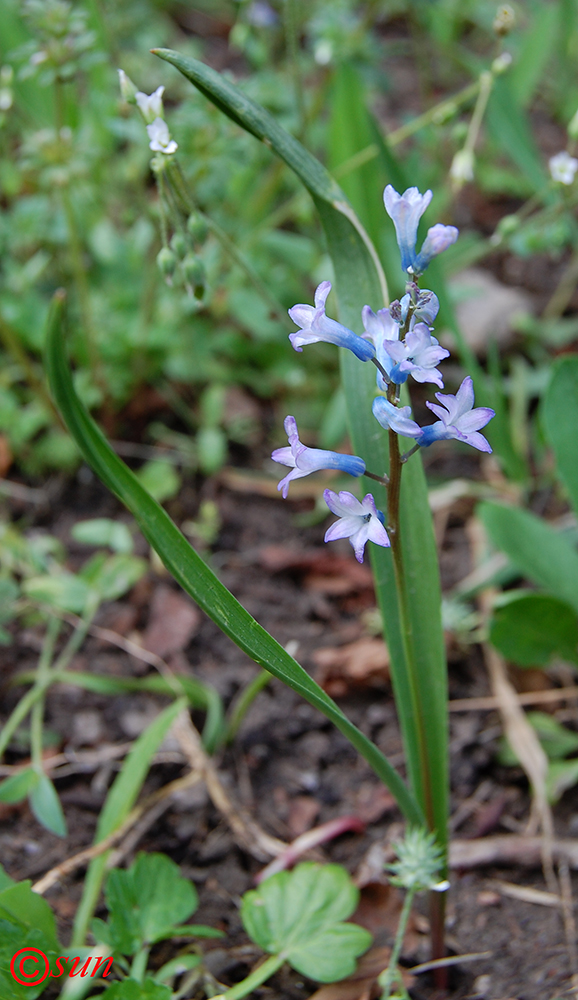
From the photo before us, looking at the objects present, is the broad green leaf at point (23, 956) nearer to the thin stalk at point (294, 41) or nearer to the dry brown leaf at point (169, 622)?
the dry brown leaf at point (169, 622)

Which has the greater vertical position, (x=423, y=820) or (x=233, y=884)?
(x=423, y=820)

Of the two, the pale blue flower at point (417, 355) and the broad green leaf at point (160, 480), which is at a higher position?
the pale blue flower at point (417, 355)

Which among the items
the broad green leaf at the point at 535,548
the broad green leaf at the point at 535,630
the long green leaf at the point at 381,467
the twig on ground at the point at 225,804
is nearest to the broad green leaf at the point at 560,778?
the broad green leaf at the point at 535,630

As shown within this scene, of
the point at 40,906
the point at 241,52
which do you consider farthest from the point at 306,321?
the point at 241,52

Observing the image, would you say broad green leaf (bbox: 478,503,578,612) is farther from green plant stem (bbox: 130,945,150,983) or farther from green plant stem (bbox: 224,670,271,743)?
green plant stem (bbox: 130,945,150,983)

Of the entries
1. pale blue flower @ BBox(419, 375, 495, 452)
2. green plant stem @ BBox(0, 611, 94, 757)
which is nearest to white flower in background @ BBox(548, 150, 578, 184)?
pale blue flower @ BBox(419, 375, 495, 452)

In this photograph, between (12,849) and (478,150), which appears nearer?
(12,849)

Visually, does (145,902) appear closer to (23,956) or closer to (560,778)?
(23,956)

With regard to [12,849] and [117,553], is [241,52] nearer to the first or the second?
[117,553]
